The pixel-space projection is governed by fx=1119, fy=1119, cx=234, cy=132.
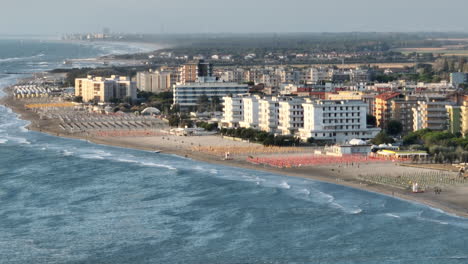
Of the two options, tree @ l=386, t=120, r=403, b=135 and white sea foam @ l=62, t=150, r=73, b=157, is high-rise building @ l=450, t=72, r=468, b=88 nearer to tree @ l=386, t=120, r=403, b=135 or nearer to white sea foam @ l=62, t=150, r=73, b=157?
tree @ l=386, t=120, r=403, b=135

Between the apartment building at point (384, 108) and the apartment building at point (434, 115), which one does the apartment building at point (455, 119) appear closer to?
the apartment building at point (434, 115)

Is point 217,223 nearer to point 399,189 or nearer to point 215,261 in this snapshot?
point 215,261

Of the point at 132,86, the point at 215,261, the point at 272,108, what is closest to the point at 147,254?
the point at 215,261

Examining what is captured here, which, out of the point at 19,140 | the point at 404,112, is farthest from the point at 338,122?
the point at 19,140

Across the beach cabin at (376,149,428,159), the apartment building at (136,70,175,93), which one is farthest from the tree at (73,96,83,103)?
the beach cabin at (376,149,428,159)

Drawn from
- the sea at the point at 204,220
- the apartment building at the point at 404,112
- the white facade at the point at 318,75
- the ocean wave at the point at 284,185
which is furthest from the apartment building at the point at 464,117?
the white facade at the point at 318,75

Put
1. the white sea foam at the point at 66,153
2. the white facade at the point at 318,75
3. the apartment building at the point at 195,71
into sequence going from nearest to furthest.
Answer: the white sea foam at the point at 66,153 → the apartment building at the point at 195,71 → the white facade at the point at 318,75

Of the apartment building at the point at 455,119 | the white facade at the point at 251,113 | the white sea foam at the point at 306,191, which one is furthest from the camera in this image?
the white facade at the point at 251,113
